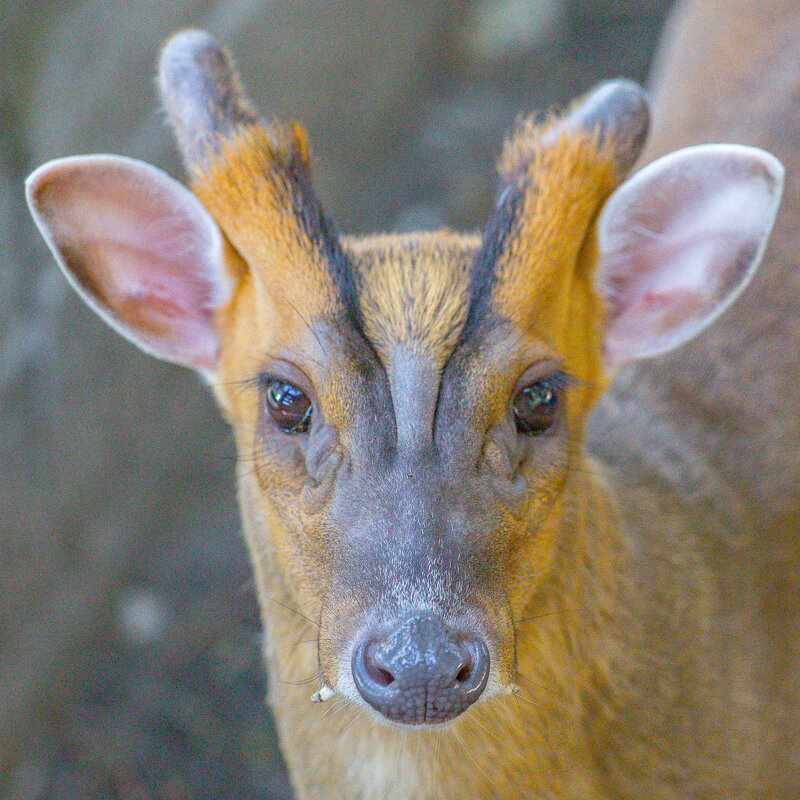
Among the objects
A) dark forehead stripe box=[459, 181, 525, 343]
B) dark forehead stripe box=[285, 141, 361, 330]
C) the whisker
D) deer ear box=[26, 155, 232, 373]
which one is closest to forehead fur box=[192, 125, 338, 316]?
dark forehead stripe box=[285, 141, 361, 330]

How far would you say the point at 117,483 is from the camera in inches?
172

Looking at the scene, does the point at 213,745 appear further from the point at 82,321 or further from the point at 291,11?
the point at 291,11

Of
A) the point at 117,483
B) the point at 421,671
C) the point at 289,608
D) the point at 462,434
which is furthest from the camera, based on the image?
the point at 117,483

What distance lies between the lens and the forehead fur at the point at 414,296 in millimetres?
2109

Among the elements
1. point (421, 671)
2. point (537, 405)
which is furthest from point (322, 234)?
point (421, 671)

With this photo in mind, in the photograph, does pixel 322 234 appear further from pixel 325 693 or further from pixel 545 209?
pixel 325 693

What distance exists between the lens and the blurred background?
3.78 metres

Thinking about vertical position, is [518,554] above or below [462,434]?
below

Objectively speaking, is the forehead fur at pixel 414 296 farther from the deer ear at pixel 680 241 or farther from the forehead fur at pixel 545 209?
the deer ear at pixel 680 241

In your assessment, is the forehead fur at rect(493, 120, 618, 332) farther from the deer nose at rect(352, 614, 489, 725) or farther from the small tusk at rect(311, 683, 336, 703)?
the small tusk at rect(311, 683, 336, 703)

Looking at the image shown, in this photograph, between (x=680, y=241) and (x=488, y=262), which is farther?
(x=680, y=241)

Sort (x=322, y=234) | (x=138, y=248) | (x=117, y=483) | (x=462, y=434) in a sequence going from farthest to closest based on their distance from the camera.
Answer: (x=117, y=483) → (x=138, y=248) → (x=322, y=234) → (x=462, y=434)

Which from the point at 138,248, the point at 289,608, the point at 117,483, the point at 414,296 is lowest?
the point at 117,483

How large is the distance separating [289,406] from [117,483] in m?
2.32
